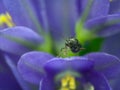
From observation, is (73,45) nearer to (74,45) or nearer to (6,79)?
(74,45)

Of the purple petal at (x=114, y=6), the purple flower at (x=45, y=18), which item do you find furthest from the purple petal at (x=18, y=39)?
the purple petal at (x=114, y=6)

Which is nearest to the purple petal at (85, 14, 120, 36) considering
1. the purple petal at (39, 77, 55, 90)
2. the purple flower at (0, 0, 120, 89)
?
the purple flower at (0, 0, 120, 89)

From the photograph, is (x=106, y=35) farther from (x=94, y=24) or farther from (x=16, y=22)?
(x=16, y=22)

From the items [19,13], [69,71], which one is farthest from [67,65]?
[19,13]

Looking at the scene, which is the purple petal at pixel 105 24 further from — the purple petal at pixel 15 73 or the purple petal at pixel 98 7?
the purple petal at pixel 15 73

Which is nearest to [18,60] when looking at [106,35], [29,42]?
[29,42]
